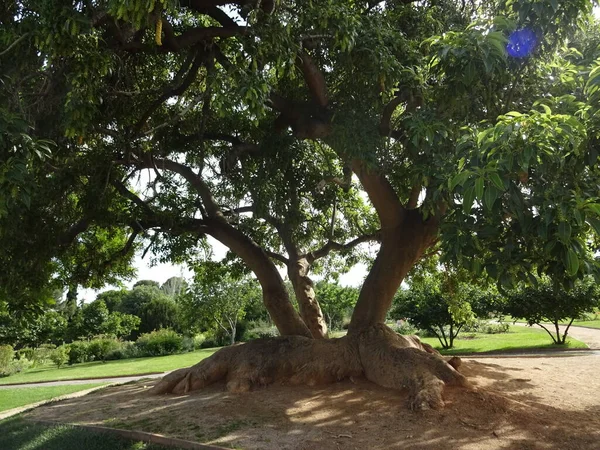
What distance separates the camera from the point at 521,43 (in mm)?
6340

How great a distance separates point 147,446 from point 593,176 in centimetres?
622

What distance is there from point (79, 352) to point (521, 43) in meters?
31.0

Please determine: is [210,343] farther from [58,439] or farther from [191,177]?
[58,439]

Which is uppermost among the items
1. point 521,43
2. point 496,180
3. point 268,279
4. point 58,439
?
point 521,43

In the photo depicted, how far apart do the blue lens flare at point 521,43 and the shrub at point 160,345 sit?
29.6 m

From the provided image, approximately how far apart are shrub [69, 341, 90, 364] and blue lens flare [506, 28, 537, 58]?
101 ft

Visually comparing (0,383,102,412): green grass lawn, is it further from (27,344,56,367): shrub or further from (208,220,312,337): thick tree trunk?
(27,344,56,367): shrub

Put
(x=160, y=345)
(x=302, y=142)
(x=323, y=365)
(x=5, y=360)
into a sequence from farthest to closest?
1. (x=160, y=345)
2. (x=5, y=360)
3. (x=302, y=142)
4. (x=323, y=365)

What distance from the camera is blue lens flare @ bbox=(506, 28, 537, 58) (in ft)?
20.3

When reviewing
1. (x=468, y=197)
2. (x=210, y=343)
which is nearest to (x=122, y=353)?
(x=210, y=343)

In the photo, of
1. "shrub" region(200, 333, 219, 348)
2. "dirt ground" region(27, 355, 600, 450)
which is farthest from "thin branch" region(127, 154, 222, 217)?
"shrub" region(200, 333, 219, 348)

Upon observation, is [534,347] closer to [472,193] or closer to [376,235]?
[376,235]

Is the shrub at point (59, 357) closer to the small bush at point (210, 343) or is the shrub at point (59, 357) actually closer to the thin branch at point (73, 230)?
the small bush at point (210, 343)

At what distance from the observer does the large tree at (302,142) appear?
4.80 meters
